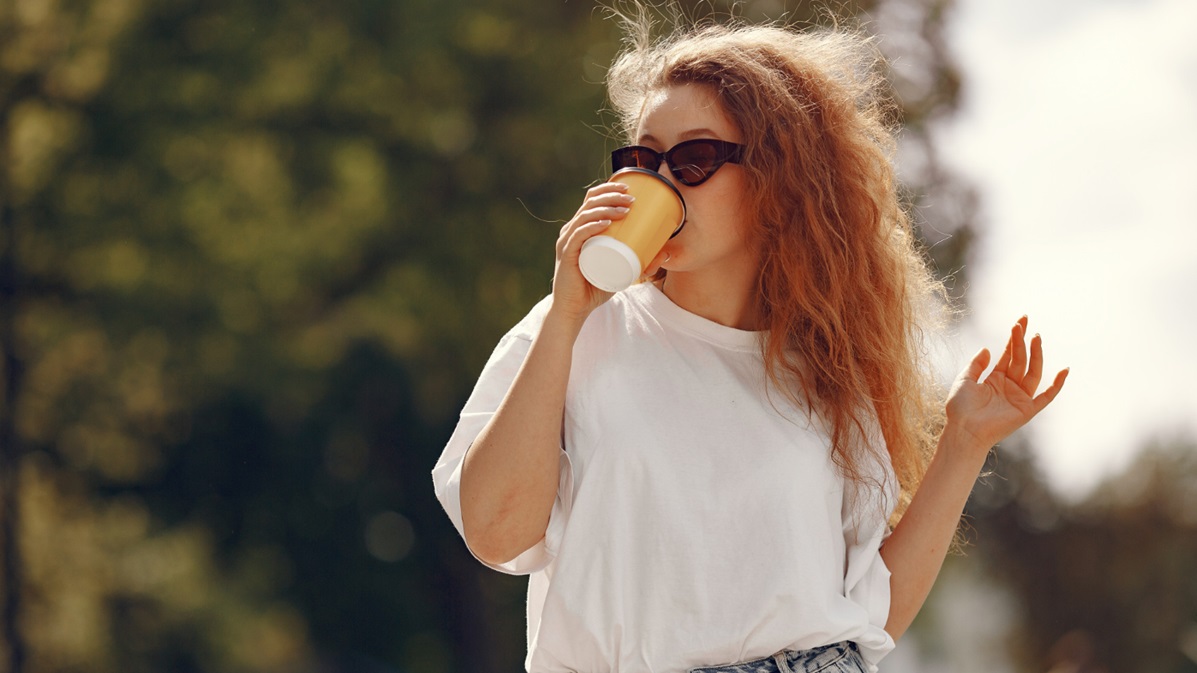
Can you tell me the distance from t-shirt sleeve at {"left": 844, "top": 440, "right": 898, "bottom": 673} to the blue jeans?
0.05 meters

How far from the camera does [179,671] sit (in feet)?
48.8

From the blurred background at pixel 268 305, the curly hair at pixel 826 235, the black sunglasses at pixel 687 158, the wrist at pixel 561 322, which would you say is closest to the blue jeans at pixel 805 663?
the curly hair at pixel 826 235

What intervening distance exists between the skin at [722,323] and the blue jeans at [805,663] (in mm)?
214

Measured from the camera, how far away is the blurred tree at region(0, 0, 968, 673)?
13.5 m

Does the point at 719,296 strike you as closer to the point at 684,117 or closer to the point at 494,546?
the point at 684,117

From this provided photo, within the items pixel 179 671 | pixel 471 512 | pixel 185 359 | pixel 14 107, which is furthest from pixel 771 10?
pixel 471 512

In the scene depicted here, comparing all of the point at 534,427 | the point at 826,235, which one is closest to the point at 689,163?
the point at 826,235

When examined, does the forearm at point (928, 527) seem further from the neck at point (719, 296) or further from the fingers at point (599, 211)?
the fingers at point (599, 211)

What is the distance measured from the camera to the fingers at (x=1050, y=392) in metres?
2.65

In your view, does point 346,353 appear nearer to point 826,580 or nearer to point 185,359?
point 185,359

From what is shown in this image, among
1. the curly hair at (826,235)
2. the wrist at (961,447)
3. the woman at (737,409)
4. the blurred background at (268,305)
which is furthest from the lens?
the blurred background at (268,305)

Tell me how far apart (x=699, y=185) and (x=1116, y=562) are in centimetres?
1675

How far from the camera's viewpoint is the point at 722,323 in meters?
2.57

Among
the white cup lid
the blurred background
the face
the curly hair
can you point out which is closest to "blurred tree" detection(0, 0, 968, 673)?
the blurred background
